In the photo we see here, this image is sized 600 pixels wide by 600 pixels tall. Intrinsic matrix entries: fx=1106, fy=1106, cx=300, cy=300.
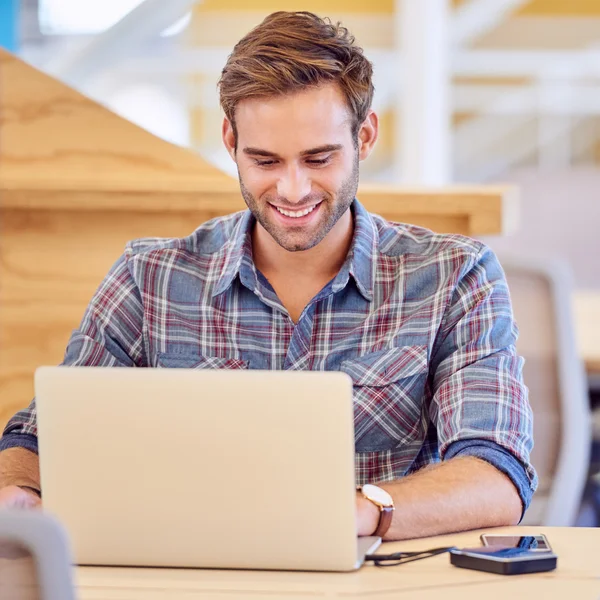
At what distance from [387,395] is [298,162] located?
0.35 metres

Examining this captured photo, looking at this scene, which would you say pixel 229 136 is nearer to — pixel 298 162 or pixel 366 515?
pixel 298 162

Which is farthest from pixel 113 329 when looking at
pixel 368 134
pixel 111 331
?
pixel 368 134

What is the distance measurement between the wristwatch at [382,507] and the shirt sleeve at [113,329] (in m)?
0.57

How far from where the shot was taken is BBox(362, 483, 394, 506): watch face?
118cm

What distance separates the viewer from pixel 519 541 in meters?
1.16

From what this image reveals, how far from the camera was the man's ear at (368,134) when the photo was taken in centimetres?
170

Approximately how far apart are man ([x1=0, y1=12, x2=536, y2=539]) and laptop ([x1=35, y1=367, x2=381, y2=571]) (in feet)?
1.45

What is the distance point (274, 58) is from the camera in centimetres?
155

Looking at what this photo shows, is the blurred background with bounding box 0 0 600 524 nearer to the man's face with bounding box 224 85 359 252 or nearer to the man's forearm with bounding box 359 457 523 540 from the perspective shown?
the man's face with bounding box 224 85 359 252

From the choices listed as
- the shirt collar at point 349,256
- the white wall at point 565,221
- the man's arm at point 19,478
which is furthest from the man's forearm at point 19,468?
the white wall at point 565,221

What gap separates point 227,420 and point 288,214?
0.64 m

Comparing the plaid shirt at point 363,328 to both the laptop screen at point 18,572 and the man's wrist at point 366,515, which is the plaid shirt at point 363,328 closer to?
the man's wrist at point 366,515

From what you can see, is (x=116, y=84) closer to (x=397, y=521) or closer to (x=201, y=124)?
(x=201, y=124)

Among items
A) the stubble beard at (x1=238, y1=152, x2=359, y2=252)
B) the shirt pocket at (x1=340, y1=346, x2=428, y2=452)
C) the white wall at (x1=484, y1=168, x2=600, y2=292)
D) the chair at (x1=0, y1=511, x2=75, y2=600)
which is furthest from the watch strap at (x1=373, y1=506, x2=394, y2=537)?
the white wall at (x1=484, y1=168, x2=600, y2=292)
